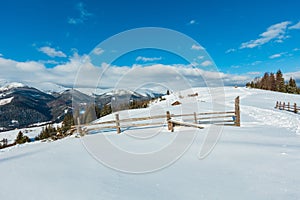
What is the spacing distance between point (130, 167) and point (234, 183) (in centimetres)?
279

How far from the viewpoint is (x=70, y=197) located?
11.9 ft

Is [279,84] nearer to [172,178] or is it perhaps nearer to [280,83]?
[280,83]

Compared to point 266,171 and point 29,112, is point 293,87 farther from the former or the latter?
point 29,112

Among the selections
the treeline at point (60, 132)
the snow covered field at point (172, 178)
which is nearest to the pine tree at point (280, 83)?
the treeline at point (60, 132)

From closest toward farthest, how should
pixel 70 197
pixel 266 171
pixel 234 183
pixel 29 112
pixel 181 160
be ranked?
pixel 70 197, pixel 234 183, pixel 266 171, pixel 181 160, pixel 29 112

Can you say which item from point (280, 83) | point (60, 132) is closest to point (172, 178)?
point (60, 132)

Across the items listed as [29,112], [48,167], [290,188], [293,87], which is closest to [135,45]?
[48,167]

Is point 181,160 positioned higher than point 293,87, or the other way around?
point 293,87

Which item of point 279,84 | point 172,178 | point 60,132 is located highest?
point 279,84

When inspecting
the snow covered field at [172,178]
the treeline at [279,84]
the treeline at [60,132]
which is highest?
the treeline at [279,84]

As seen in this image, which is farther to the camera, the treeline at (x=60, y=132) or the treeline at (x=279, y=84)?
the treeline at (x=279, y=84)

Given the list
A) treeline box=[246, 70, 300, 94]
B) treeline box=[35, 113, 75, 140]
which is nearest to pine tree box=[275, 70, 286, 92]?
treeline box=[246, 70, 300, 94]

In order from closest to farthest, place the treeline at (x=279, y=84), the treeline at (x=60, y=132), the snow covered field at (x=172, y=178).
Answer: the snow covered field at (x=172, y=178), the treeline at (x=60, y=132), the treeline at (x=279, y=84)

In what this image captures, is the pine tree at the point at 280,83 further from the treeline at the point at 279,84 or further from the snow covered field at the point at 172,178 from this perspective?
the snow covered field at the point at 172,178
